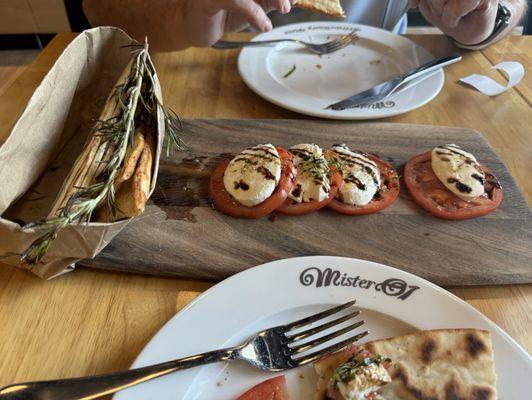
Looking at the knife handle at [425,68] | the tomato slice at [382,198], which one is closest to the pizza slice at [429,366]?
the tomato slice at [382,198]

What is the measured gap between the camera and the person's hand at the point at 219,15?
1676 mm

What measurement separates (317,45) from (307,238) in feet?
4.02

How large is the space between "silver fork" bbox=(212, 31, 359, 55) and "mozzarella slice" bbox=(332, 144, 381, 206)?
81 cm

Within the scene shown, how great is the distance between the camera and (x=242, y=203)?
1292 millimetres

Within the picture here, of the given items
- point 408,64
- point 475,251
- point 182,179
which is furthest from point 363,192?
point 408,64

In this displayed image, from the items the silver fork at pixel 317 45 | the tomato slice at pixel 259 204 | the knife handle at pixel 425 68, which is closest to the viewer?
the tomato slice at pixel 259 204

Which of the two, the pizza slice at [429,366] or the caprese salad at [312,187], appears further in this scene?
the caprese salad at [312,187]

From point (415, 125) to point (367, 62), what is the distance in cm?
55

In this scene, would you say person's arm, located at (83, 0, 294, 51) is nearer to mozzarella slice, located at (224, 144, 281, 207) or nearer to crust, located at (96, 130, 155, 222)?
mozzarella slice, located at (224, 144, 281, 207)

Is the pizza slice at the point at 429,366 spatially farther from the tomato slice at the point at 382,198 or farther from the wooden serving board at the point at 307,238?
the tomato slice at the point at 382,198

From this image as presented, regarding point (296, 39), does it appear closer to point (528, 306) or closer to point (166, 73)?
point (166, 73)

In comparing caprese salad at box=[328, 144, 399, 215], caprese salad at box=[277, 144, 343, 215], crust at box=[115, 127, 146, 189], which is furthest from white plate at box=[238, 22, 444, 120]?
crust at box=[115, 127, 146, 189]

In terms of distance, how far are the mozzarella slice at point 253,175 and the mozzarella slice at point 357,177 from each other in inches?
8.2

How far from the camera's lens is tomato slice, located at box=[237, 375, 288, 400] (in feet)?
3.01
